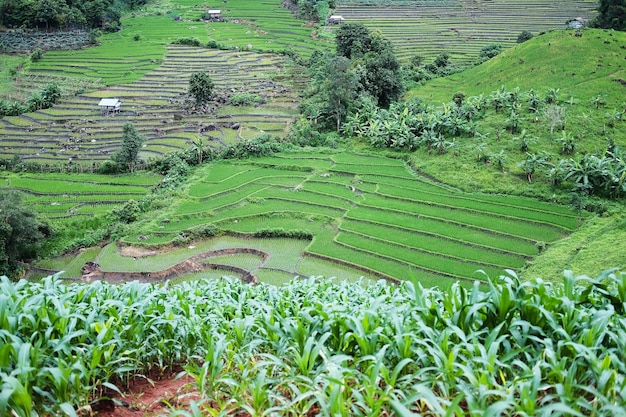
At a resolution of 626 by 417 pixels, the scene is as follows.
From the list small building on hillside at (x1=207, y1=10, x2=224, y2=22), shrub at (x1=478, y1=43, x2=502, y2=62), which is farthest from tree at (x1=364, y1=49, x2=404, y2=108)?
small building on hillside at (x1=207, y1=10, x2=224, y2=22)

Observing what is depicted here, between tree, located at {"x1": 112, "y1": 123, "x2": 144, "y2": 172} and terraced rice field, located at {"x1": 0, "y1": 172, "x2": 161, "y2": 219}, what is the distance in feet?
Result: 3.93

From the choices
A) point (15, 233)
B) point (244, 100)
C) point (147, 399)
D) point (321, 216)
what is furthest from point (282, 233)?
point (244, 100)

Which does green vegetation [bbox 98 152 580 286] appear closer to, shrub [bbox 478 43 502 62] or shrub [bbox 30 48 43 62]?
shrub [bbox 478 43 502 62]

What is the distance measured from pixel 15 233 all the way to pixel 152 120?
20666mm

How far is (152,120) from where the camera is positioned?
138 ft

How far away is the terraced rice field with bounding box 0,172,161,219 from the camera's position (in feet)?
96.4

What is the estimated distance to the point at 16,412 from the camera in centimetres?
448

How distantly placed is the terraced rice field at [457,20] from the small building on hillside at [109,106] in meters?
28.6

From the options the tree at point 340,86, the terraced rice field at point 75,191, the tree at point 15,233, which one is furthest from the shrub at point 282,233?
the tree at point 340,86

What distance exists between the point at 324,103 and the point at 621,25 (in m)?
27.6

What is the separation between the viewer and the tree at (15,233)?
2231cm

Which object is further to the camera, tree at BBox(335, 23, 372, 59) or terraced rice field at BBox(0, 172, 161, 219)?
tree at BBox(335, 23, 372, 59)

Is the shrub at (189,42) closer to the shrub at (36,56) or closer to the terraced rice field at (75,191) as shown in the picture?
the shrub at (36,56)

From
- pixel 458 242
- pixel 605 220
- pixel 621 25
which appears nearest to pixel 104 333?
pixel 458 242
